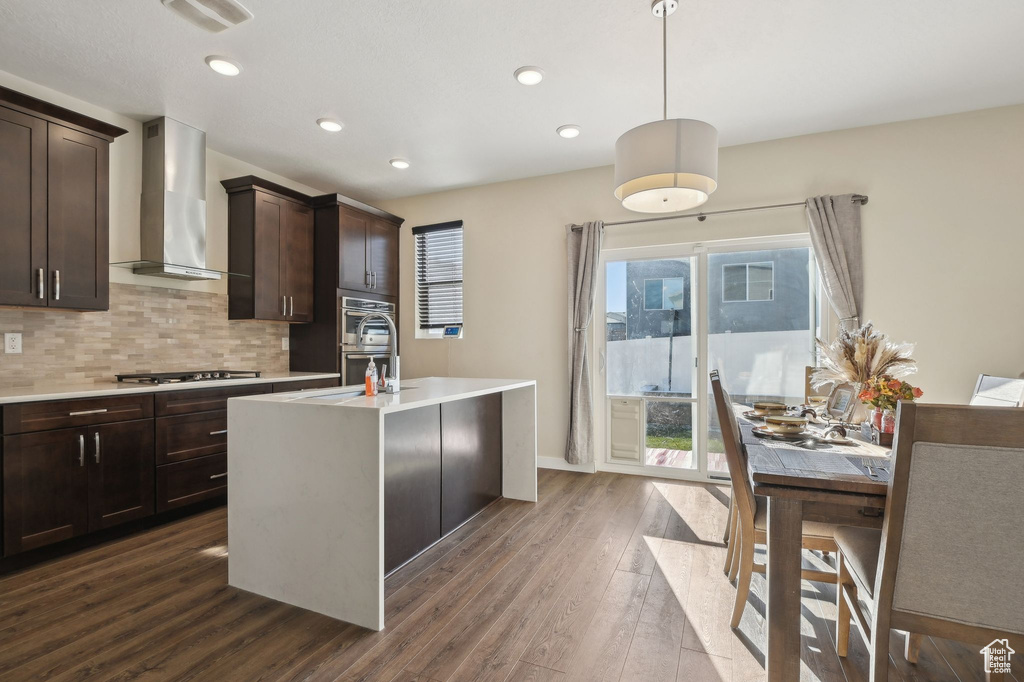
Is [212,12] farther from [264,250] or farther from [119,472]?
[119,472]

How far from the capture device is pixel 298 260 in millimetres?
4375

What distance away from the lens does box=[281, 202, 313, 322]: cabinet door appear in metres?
4.28

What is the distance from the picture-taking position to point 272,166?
4.36 metres

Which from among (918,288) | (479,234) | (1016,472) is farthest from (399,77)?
(918,288)

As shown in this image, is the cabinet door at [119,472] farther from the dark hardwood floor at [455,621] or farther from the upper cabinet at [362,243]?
the upper cabinet at [362,243]

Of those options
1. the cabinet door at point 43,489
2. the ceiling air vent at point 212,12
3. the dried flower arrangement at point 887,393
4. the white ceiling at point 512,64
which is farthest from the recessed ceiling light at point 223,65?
the dried flower arrangement at point 887,393

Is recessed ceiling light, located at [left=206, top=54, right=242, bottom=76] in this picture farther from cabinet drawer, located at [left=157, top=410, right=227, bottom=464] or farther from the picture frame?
the picture frame

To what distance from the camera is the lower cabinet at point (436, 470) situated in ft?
7.82

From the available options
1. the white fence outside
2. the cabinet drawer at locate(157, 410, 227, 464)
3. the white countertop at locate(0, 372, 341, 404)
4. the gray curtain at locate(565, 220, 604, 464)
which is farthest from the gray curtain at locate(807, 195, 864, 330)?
the cabinet drawer at locate(157, 410, 227, 464)

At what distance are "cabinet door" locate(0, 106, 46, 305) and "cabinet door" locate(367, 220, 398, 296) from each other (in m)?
2.42

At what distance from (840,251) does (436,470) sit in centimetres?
322

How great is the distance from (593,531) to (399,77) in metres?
2.99

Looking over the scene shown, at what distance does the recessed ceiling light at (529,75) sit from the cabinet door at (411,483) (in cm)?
202

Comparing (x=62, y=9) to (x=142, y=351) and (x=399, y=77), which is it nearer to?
(x=399, y=77)
